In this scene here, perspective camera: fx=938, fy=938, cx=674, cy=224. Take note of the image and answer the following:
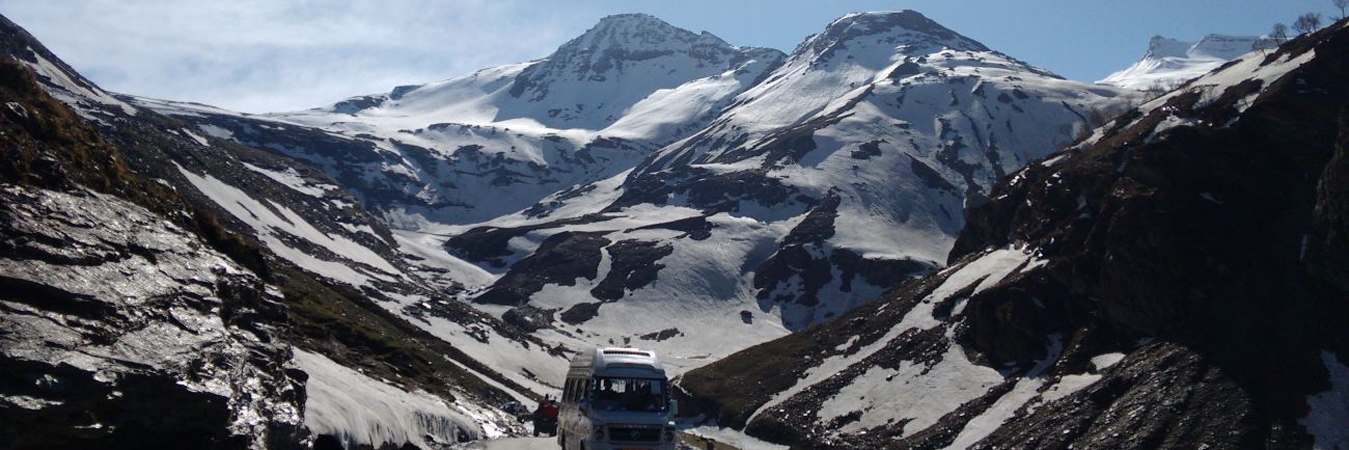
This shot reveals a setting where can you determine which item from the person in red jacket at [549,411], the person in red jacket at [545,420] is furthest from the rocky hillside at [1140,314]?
the person in red jacket at [545,420]

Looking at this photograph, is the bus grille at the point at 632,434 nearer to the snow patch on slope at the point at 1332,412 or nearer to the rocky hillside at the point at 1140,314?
the rocky hillside at the point at 1140,314

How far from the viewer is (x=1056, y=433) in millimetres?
62281

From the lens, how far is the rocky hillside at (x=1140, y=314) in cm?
5881

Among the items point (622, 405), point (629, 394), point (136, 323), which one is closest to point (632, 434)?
point (622, 405)

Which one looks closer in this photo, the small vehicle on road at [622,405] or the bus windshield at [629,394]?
the small vehicle on road at [622,405]

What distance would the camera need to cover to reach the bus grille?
2586 centimetres

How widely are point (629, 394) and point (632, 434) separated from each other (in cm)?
156

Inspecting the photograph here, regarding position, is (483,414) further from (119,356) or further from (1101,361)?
(1101,361)

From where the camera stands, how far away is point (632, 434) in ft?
85.1

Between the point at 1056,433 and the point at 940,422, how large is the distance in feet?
38.8

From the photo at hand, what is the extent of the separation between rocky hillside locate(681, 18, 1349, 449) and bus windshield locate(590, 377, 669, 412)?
135 feet


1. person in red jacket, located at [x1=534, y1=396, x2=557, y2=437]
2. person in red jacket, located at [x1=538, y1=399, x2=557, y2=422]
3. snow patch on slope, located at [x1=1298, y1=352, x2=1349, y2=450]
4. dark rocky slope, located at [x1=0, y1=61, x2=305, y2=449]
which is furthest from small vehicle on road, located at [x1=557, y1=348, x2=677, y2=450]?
snow patch on slope, located at [x1=1298, y1=352, x2=1349, y2=450]

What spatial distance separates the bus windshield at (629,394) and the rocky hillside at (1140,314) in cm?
4108

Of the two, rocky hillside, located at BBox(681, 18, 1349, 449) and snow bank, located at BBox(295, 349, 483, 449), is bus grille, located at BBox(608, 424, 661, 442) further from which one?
rocky hillside, located at BBox(681, 18, 1349, 449)
